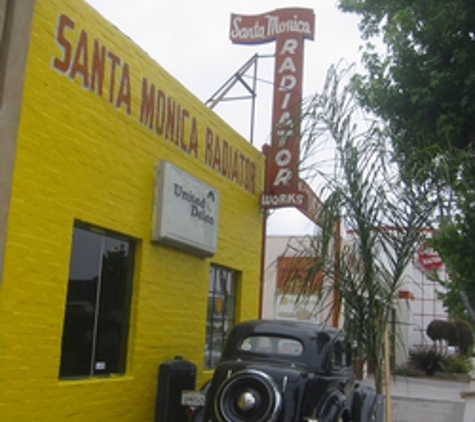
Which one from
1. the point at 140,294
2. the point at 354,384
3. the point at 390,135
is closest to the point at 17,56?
the point at 140,294

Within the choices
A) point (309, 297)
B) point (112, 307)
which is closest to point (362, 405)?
point (309, 297)

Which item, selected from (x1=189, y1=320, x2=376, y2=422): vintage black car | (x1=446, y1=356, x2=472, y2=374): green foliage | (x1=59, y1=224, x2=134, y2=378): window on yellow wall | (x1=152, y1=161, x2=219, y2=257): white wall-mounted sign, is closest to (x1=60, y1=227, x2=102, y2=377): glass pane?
(x1=59, y1=224, x2=134, y2=378): window on yellow wall

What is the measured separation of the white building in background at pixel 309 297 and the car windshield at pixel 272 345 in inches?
16.2

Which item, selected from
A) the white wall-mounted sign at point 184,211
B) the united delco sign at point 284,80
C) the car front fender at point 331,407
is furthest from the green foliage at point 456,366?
the car front fender at point 331,407

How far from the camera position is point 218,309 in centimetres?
1192

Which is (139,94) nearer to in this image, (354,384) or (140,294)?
(140,294)

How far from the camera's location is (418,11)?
11969mm

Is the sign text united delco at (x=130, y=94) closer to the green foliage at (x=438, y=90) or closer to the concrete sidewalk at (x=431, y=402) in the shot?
the green foliage at (x=438, y=90)

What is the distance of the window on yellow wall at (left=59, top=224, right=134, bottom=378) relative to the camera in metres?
8.02

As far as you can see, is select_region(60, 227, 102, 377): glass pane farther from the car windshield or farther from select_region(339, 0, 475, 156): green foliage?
select_region(339, 0, 475, 156): green foliage

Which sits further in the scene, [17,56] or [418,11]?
[418,11]

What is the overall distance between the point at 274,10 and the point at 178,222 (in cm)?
612

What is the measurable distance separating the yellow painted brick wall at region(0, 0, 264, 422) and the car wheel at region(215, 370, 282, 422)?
5.82 ft

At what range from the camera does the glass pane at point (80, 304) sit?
26.0 feet
